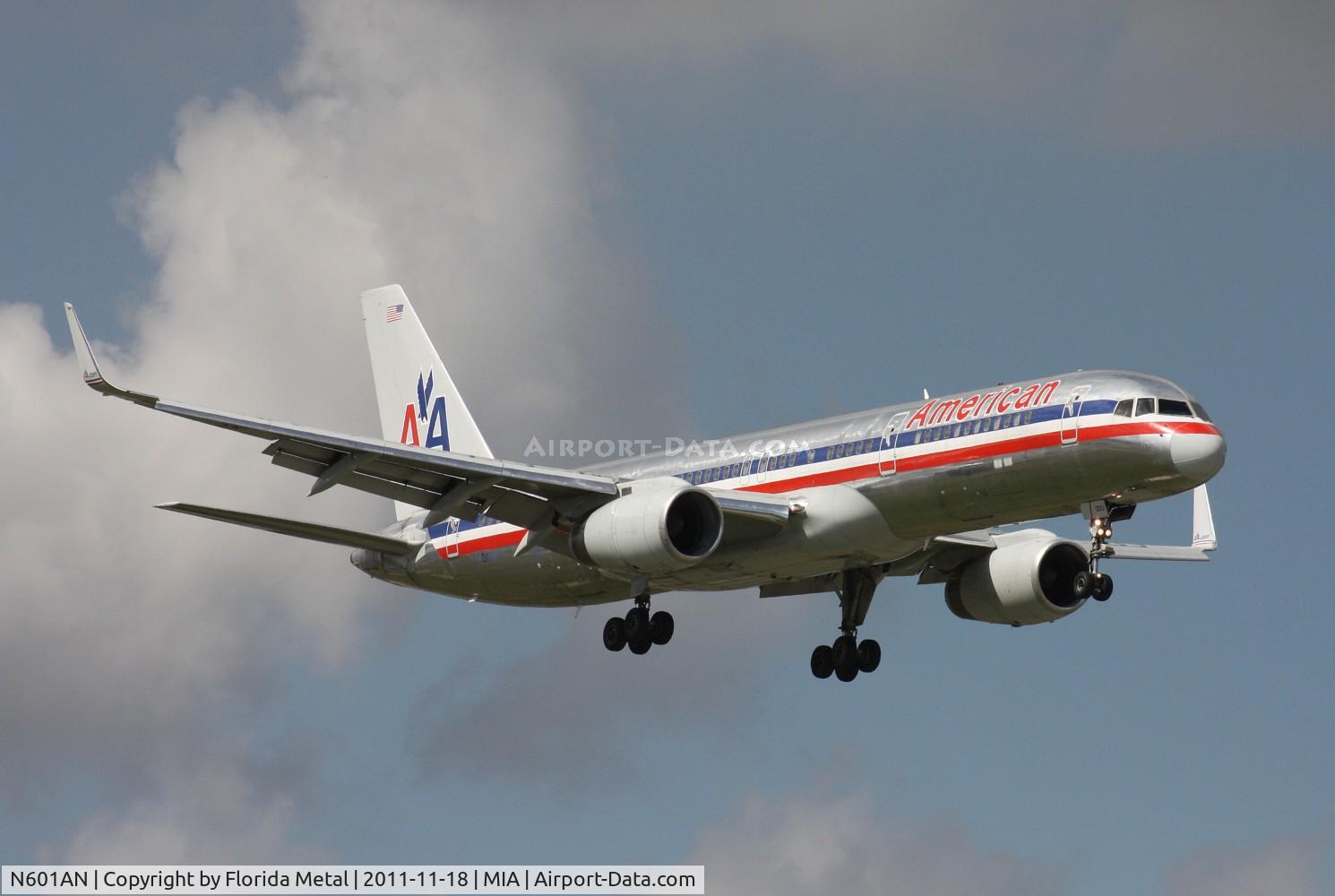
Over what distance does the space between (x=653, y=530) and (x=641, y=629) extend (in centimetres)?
559

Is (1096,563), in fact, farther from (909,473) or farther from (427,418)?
(427,418)

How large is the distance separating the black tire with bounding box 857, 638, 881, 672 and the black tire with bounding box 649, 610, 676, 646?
5.36 meters

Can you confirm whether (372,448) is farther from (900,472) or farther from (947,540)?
(947,540)

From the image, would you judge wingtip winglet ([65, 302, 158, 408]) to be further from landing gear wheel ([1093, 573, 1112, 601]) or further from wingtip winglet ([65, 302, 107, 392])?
landing gear wheel ([1093, 573, 1112, 601])

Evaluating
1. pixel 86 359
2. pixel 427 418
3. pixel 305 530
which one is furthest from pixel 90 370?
pixel 427 418

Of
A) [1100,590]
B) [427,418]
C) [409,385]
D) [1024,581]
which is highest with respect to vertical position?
[409,385]

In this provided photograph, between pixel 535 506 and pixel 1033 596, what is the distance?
12.9 meters

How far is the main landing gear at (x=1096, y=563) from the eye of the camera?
4003cm

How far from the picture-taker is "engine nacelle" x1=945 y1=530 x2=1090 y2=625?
4916 cm

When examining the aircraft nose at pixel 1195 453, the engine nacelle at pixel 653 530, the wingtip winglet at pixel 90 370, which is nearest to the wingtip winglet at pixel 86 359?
the wingtip winglet at pixel 90 370

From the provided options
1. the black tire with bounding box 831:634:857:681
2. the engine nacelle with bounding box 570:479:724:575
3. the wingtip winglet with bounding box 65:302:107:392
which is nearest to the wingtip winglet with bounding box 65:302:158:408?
the wingtip winglet with bounding box 65:302:107:392

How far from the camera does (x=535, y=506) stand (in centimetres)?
4494

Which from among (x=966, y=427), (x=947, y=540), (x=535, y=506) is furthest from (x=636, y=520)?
(x=947, y=540)

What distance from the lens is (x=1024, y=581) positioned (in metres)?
49.1
